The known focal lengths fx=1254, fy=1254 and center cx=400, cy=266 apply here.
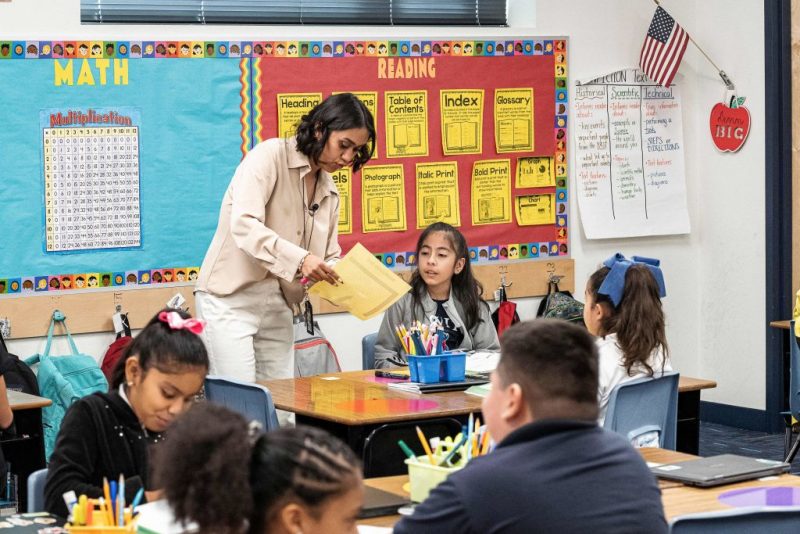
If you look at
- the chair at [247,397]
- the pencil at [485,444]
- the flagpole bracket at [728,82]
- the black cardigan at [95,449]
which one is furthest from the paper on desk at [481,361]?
the flagpole bracket at [728,82]

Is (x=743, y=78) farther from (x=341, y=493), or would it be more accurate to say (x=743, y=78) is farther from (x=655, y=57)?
(x=341, y=493)

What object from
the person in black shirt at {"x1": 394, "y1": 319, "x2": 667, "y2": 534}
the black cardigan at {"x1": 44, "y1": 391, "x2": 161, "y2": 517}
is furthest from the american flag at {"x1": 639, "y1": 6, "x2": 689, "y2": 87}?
the person in black shirt at {"x1": 394, "y1": 319, "x2": 667, "y2": 534}

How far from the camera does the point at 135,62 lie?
559 centimetres

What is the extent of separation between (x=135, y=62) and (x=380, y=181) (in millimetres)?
1366

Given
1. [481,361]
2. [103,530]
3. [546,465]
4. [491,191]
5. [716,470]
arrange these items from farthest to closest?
1. [491,191]
2. [481,361]
3. [716,470]
4. [103,530]
5. [546,465]

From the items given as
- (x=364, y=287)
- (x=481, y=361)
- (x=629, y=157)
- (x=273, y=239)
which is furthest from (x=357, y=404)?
(x=629, y=157)

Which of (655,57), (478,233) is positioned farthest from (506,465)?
(655,57)

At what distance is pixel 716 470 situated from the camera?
2887 millimetres

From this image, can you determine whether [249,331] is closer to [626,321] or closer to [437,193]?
[626,321]

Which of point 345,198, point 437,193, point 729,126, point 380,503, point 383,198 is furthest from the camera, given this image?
point 729,126

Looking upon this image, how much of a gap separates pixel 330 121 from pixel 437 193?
2.10 m

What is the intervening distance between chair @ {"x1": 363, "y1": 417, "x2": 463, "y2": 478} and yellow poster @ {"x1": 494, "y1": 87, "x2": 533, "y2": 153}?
285cm

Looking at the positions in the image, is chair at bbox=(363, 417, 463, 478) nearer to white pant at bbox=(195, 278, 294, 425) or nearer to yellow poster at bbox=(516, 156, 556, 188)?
white pant at bbox=(195, 278, 294, 425)

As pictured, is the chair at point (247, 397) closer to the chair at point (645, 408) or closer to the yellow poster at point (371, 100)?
the chair at point (645, 408)
